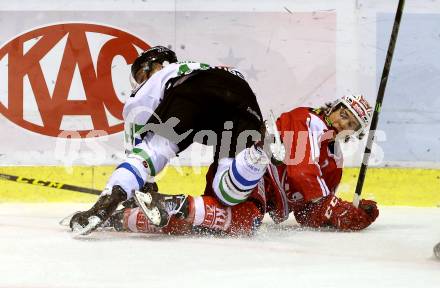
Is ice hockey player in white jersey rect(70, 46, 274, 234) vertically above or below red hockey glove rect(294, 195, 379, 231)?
above

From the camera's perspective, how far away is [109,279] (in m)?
2.35

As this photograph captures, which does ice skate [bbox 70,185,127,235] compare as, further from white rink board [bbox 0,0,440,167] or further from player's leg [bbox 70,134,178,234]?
white rink board [bbox 0,0,440,167]

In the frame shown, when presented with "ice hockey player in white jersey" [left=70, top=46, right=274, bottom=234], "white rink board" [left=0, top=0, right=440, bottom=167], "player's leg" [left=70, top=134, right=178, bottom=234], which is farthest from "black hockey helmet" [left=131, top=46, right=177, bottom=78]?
"white rink board" [left=0, top=0, right=440, bottom=167]

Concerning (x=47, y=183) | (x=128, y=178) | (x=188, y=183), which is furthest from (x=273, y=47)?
(x=128, y=178)

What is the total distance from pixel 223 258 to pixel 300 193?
89 cm

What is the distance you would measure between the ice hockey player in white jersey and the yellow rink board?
1258mm

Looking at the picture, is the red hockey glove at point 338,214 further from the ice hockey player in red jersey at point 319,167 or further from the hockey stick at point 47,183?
the hockey stick at point 47,183

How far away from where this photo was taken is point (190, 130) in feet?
11.0

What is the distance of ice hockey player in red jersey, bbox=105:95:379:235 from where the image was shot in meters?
3.31

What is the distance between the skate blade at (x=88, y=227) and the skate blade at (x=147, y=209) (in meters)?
0.14

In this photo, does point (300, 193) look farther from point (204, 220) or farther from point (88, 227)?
point (88, 227)

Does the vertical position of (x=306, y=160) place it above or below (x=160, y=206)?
above

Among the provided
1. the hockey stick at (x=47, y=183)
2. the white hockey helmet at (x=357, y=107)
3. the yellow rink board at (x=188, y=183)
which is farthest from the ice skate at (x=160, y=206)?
the yellow rink board at (x=188, y=183)

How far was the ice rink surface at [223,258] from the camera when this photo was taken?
2.35 m
